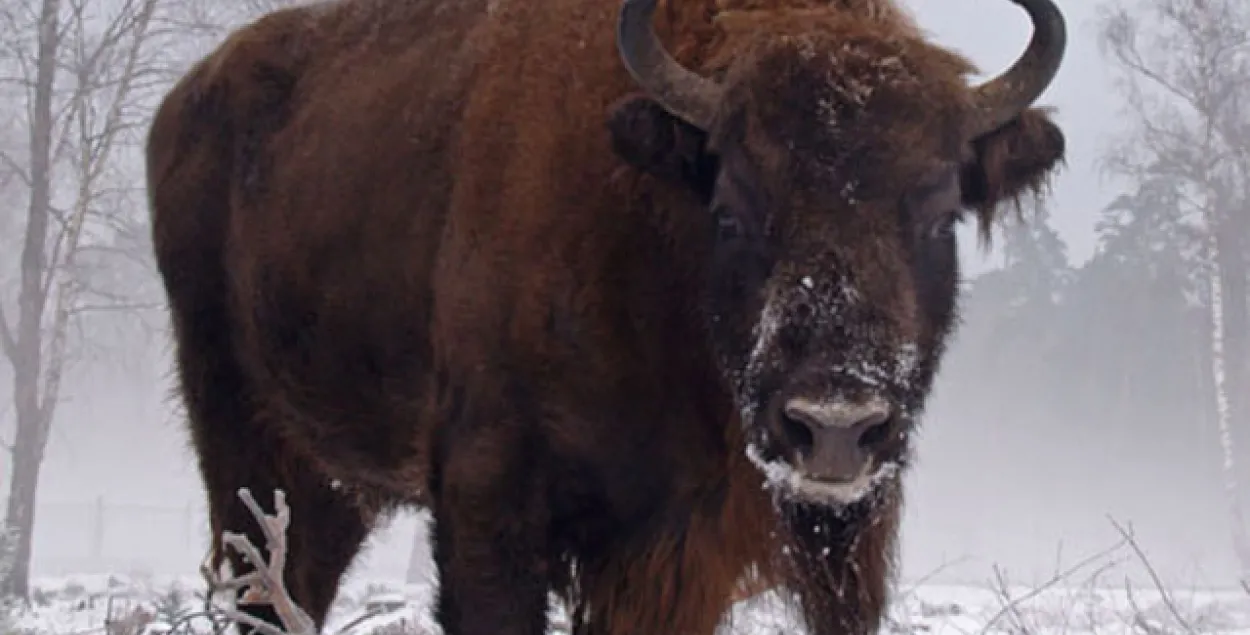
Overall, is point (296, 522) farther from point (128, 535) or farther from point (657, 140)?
point (128, 535)

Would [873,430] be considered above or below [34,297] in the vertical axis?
above

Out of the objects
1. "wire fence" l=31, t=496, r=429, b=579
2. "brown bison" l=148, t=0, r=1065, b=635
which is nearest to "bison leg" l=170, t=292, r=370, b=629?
"brown bison" l=148, t=0, r=1065, b=635

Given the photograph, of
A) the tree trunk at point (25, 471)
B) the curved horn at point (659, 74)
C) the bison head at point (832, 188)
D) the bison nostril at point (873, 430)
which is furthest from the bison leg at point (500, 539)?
the tree trunk at point (25, 471)

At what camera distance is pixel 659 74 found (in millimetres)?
4125

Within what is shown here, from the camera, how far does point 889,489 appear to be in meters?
4.11

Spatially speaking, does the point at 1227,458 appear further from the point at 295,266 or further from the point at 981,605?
the point at 295,266

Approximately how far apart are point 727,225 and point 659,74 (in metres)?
0.44

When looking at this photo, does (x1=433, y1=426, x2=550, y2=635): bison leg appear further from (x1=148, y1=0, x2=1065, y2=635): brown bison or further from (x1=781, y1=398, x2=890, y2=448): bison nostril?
(x1=781, y1=398, x2=890, y2=448): bison nostril

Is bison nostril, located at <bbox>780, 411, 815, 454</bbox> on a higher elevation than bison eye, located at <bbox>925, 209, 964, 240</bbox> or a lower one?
lower

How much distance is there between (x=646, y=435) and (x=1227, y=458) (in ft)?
83.3

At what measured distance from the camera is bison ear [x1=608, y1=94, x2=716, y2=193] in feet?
13.7

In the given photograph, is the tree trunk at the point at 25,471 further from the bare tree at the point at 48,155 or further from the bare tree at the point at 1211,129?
the bare tree at the point at 1211,129

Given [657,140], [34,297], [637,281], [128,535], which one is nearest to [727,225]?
[657,140]

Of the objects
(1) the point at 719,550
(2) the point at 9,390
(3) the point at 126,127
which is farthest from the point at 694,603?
(2) the point at 9,390
